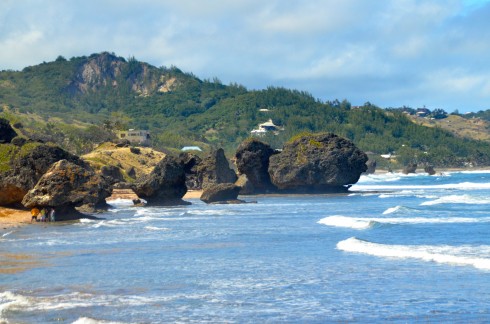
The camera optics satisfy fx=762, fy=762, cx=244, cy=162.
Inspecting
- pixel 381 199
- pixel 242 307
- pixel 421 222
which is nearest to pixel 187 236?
pixel 421 222

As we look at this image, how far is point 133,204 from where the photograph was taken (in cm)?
6397

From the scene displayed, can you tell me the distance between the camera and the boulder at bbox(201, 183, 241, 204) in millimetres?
65375

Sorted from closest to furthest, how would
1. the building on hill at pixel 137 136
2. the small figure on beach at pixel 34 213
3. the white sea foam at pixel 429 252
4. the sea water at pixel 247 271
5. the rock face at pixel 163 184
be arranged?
the sea water at pixel 247 271 → the white sea foam at pixel 429 252 → the small figure on beach at pixel 34 213 → the rock face at pixel 163 184 → the building on hill at pixel 137 136

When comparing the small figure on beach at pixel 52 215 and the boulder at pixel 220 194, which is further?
the boulder at pixel 220 194

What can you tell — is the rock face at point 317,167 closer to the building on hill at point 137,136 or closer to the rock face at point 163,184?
the rock face at point 163,184

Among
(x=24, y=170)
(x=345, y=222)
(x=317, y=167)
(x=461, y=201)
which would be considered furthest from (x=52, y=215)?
(x=317, y=167)

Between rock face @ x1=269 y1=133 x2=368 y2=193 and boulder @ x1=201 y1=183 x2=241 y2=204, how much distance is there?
51.8ft

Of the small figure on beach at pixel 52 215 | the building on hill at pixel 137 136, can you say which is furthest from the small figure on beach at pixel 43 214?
the building on hill at pixel 137 136

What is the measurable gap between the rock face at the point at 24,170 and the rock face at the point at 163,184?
29.9 ft

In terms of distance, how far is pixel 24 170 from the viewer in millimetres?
47938

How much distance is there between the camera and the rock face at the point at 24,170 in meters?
47.3

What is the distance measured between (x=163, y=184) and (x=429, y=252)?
113ft

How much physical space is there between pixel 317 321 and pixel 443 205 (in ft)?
146

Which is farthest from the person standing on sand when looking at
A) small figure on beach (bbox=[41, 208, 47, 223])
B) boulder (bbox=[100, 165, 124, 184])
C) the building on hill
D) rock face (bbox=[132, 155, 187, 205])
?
the building on hill
